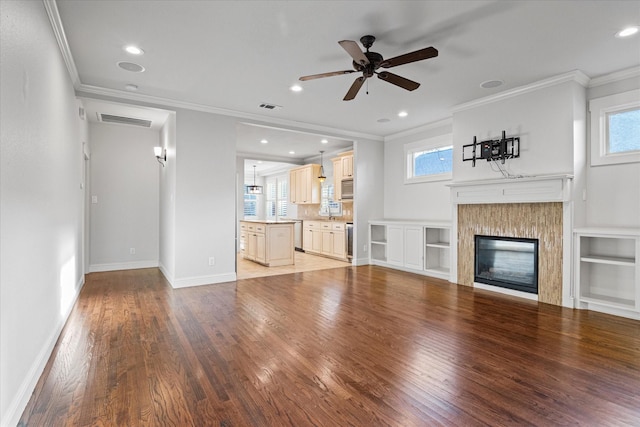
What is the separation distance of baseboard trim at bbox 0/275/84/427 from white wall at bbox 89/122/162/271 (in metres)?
3.42

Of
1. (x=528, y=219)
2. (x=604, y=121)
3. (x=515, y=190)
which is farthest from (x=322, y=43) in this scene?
(x=604, y=121)

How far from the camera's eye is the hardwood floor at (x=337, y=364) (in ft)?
6.14

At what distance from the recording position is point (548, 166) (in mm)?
4109

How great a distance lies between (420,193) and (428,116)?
148 cm

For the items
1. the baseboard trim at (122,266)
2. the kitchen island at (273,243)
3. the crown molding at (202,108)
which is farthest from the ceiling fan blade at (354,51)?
the baseboard trim at (122,266)

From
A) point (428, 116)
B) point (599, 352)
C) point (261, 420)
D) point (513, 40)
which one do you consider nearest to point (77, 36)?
point (261, 420)

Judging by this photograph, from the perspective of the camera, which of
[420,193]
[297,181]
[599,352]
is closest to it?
[599,352]

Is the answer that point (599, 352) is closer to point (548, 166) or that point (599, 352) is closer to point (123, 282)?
point (548, 166)

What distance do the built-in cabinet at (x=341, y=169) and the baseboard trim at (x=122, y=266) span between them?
4.30 m

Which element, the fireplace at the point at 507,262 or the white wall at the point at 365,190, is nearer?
the fireplace at the point at 507,262

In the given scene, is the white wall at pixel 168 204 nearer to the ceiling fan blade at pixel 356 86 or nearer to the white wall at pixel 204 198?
the white wall at pixel 204 198

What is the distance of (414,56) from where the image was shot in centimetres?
284

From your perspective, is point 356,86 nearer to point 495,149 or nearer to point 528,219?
point 495,149

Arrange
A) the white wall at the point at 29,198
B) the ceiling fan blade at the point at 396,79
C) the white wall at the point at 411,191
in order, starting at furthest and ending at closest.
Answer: the white wall at the point at 411,191 → the ceiling fan blade at the point at 396,79 → the white wall at the point at 29,198
